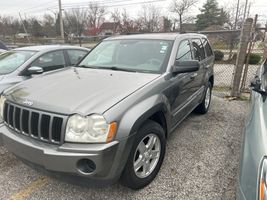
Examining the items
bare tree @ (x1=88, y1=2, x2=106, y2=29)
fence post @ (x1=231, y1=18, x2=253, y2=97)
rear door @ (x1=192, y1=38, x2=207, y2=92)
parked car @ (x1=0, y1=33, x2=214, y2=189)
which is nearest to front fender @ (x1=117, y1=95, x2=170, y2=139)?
parked car @ (x1=0, y1=33, x2=214, y2=189)

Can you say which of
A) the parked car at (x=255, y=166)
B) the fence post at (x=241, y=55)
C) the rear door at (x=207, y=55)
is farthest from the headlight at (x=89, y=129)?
the fence post at (x=241, y=55)

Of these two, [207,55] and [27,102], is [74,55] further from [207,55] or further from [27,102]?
[27,102]

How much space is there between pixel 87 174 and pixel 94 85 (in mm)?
1019

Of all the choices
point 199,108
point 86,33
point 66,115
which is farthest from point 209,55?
point 86,33

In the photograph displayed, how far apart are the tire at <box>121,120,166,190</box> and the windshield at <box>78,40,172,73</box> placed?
85 centimetres

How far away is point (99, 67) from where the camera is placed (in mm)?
3562

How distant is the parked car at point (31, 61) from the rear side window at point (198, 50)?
2.80 meters

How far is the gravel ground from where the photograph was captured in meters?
2.68

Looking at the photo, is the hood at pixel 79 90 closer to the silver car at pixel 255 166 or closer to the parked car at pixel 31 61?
the silver car at pixel 255 166

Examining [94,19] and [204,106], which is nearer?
[204,106]

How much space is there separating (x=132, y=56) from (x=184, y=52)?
2.84 ft

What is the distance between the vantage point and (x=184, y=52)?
378 centimetres

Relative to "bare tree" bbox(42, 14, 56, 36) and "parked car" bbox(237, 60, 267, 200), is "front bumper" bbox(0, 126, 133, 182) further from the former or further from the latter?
"bare tree" bbox(42, 14, 56, 36)

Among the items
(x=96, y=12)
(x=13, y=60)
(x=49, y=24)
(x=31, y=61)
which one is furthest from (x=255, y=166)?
(x=49, y=24)
